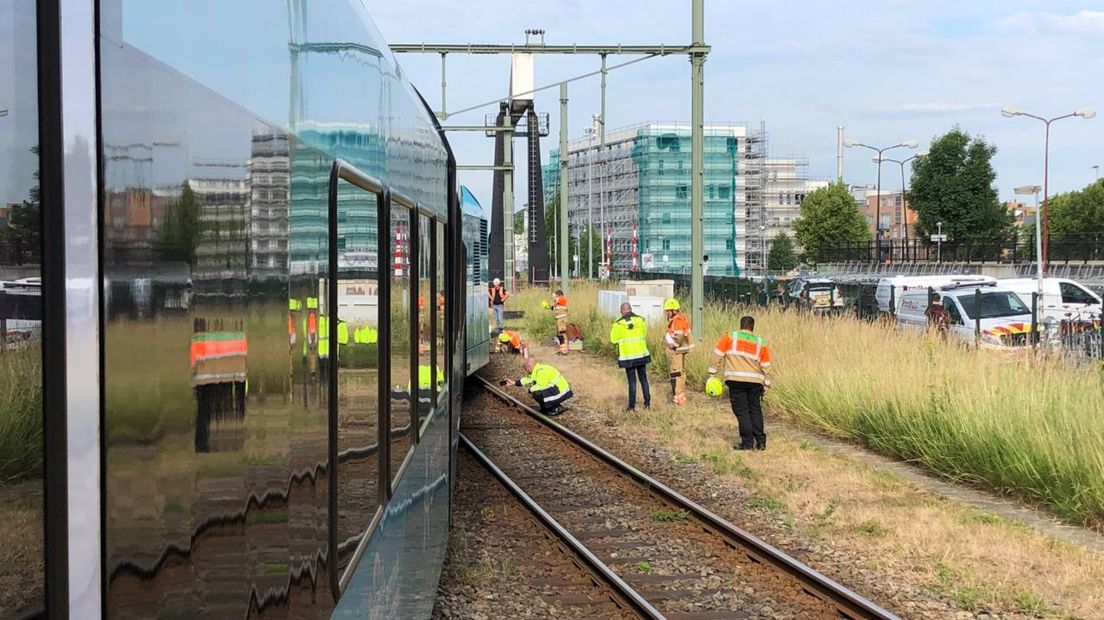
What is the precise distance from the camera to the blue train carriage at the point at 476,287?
61.2 ft

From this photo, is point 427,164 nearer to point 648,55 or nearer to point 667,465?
point 667,465

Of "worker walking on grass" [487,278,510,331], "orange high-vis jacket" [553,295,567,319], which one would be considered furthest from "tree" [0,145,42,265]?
"worker walking on grass" [487,278,510,331]

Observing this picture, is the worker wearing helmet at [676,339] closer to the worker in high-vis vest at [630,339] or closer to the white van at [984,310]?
the worker in high-vis vest at [630,339]

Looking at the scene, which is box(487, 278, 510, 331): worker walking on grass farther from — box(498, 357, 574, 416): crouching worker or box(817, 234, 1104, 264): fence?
box(817, 234, 1104, 264): fence

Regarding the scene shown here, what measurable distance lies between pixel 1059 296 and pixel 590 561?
2136 centimetres

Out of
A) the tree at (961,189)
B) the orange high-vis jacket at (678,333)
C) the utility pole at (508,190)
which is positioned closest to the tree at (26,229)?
the orange high-vis jacket at (678,333)

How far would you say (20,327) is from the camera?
54.2 inches

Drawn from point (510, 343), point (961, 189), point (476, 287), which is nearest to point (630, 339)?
point (476, 287)

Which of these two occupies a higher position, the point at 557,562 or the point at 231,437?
the point at 231,437

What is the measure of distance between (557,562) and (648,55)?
13.8 m

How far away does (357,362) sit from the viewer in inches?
136

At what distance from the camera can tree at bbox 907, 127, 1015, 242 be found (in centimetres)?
6375

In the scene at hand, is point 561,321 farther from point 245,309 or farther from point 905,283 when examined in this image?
point 245,309

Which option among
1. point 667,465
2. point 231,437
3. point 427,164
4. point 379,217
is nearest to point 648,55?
point 667,465
